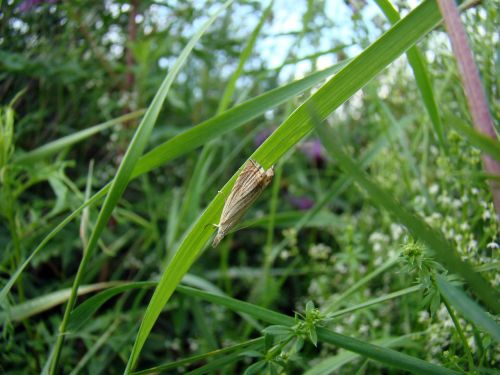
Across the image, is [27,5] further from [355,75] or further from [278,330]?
[278,330]

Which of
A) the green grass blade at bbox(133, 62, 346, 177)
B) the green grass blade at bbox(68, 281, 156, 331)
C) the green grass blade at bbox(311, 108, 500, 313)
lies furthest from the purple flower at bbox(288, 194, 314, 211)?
the green grass blade at bbox(311, 108, 500, 313)

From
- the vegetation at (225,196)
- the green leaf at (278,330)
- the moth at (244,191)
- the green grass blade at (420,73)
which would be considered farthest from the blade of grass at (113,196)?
the green grass blade at (420,73)

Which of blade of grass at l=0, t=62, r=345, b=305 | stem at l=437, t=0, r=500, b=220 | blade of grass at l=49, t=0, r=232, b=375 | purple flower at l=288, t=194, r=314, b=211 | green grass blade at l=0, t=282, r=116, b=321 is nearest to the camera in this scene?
stem at l=437, t=0, r=500, b=220

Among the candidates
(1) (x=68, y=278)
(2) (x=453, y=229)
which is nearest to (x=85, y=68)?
(1) (x=68, y=278)

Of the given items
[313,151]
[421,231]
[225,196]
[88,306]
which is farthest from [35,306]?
[313,151]

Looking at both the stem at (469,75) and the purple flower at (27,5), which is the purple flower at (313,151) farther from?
the stem at (469,75)

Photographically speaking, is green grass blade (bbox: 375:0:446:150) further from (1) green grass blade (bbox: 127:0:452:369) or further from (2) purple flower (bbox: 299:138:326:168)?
(2) purple flower (bbox: 299:138:326:168)
